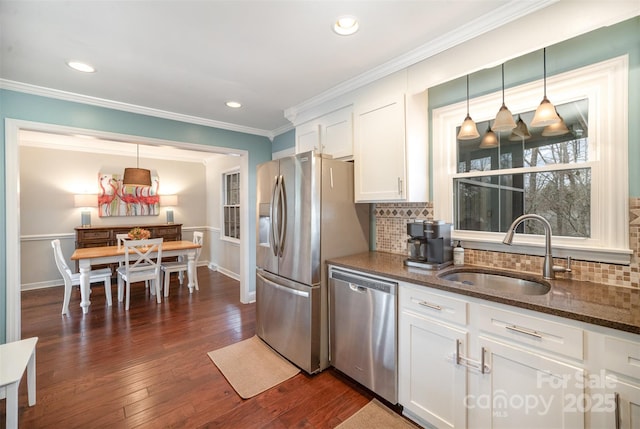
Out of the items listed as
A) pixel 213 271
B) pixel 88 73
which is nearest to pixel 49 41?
pixel 88 73

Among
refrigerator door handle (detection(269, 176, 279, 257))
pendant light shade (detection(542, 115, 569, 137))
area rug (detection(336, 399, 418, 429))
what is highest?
pendant light shade (detection(542, 115, 569, 137))

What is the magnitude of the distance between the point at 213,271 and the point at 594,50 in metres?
6.34

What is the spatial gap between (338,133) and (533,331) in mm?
2102

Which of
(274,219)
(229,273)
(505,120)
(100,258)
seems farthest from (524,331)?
(229,273)

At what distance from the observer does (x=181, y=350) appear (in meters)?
2.67

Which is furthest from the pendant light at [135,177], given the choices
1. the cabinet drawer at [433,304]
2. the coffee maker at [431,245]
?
the cabinet drawer at [433,304]

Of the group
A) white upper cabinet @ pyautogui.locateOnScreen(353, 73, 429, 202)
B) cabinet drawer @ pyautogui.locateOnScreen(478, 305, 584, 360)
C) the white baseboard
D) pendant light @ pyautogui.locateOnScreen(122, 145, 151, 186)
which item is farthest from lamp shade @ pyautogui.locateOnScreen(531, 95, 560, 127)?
pendant light @ pyautogui.locateOnScreen(122, 145, 151, 186)

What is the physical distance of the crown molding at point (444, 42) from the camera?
154cm

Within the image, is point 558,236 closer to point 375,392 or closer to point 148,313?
point 375,392

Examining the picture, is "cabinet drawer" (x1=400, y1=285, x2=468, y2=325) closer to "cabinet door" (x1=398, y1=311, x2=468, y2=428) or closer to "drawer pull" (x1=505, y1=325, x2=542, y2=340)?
"cabinet door" (x1=398, y1=311, x2=468, y2=428)

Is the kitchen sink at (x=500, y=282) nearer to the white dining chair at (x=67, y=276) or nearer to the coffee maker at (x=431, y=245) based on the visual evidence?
the coffee maker at (x=431, y=245)

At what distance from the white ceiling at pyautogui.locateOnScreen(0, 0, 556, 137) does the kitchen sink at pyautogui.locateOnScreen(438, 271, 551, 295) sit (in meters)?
1.58

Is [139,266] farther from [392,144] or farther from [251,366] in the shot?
[392,144]

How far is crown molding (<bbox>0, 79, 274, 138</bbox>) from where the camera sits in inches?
99.3
